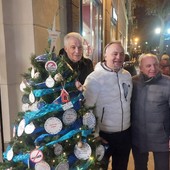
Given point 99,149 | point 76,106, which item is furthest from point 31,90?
point 99,149

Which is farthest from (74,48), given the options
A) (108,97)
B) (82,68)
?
(108,97)

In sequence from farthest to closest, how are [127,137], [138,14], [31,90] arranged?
[138,14] < [127,137] < [31,90]

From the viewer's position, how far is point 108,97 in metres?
2.68

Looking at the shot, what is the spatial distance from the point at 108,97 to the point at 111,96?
0.03 meters

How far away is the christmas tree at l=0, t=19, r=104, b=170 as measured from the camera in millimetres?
2141

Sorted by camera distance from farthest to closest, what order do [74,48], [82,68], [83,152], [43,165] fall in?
1. [82,68]
2. [74,48]
3. [83,152]
4. [43,165]

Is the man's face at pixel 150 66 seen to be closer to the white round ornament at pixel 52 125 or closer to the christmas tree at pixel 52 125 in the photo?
the christmas tree at pixel 52 125

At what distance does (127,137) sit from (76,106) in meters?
0.93

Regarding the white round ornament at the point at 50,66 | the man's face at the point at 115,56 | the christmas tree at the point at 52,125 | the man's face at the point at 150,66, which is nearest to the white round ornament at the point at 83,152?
the christmas tree at the point at 52,125

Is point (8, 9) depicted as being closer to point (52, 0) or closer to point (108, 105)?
point (52, 0)

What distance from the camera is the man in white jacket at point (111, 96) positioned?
2662 mm

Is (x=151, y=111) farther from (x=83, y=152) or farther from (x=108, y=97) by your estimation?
(x=83, y=152)

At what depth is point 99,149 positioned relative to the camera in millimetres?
2393

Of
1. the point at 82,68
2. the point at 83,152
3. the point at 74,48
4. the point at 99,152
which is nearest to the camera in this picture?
the point at 83,152
